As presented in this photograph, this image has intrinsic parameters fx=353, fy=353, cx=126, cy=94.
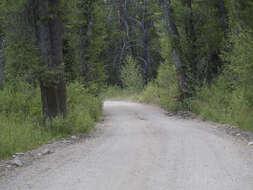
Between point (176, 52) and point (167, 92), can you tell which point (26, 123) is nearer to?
point (176, 52)

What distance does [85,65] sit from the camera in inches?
855

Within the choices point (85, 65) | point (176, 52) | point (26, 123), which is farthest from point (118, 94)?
point (26, 123)

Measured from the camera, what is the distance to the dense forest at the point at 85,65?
11352 millimetres

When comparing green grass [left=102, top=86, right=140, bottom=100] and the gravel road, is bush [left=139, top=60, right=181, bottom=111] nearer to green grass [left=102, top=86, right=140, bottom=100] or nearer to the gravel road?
green grass [left=102, top=86, right=140, bottom=100]

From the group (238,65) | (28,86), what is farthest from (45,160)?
(238,65)

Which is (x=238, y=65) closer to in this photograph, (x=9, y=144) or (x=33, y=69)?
(x=33, y=69)

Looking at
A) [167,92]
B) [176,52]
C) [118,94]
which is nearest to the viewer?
[176,52]

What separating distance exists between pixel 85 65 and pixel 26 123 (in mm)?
10975

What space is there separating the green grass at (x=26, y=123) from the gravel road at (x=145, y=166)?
1.00 metres

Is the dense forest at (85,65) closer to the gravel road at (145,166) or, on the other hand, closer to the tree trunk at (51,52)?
the tree trunk at (51,52)

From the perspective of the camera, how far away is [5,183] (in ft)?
20.0

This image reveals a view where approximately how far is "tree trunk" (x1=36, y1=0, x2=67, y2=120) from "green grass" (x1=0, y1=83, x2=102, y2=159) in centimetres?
51

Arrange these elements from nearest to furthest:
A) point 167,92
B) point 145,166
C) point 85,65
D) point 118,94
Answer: point 145,166 → point 85,65 → point 167,92 → point 118,94

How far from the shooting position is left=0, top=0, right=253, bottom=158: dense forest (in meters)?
11.4
